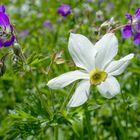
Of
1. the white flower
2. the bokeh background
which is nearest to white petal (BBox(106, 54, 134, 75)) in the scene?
the white flower

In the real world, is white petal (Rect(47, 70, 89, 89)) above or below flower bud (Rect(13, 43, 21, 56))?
below

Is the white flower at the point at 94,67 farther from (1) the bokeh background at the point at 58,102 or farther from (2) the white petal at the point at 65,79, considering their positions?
(1) the bokeh background at the point at 58,102

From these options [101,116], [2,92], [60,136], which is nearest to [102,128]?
[101,116]

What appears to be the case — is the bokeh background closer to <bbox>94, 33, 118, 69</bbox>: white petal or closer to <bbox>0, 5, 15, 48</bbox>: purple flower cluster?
<bbox>0, 5, 15, 48</bbox>: purple flower cluster

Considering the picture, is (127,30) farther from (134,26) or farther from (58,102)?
(58,102)

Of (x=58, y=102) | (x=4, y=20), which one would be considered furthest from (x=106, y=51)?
(x=58, y=102)

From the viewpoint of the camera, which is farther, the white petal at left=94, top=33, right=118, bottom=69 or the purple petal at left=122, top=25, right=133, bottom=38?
the purple petal at left=122, top=25, right=133, bottom=38

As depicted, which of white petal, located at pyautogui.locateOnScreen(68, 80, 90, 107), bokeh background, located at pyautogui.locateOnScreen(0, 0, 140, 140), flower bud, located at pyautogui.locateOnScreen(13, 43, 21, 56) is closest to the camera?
white petal, located at pyautogui.locateOnScreen(68, 80, 90, 107)

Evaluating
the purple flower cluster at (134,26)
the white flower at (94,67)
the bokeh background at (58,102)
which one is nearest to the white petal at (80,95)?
the white flower at (94,67)
